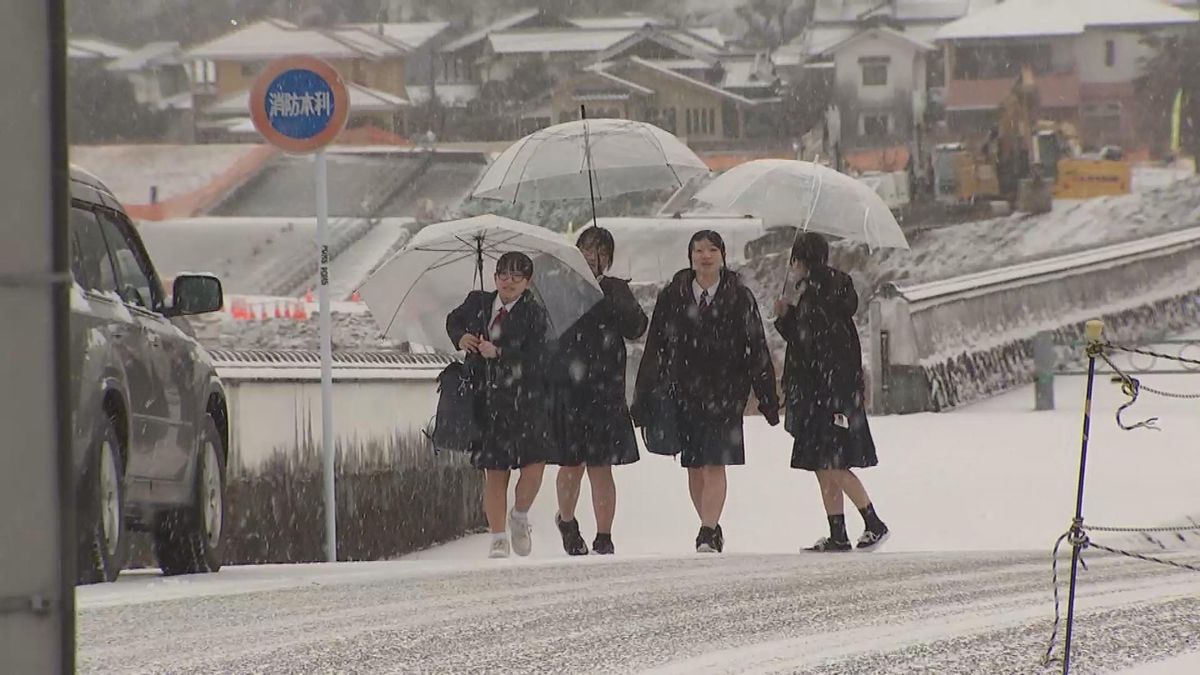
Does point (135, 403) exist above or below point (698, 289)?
below

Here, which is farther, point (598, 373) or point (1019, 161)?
point (1019, 161)

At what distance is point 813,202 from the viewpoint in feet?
32.4

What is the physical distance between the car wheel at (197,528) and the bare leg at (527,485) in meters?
1.25

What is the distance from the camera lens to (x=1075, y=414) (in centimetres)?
2055

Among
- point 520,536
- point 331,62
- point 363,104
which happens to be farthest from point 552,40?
point 520,536

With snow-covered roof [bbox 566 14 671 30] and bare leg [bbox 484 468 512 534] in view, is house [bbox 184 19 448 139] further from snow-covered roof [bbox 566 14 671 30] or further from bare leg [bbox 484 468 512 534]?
bare leg [bbox 484 468 512 534]

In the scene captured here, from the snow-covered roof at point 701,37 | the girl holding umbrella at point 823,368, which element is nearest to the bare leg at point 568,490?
the girl holding umbrella at point 823,368

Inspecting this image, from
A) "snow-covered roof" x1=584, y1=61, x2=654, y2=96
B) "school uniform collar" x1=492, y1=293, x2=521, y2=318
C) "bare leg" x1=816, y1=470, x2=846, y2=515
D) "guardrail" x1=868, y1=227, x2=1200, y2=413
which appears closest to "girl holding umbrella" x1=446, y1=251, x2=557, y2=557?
"school uniform collar" x1=492, y1=293, x2=521, y2=318

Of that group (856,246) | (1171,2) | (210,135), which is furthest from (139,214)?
(1171,2)

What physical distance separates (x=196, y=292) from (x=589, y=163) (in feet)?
9.12

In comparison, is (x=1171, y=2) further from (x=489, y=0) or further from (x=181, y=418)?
(x=181, y=418)

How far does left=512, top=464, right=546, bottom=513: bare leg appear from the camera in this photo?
9062mm

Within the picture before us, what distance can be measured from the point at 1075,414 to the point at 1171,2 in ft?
39.5

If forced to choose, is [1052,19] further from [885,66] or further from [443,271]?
[443,271]
